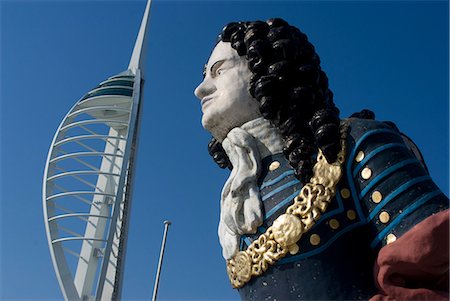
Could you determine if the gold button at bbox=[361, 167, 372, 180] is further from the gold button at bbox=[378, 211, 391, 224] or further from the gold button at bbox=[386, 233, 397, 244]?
the gold button at bbox=[386, 233, 397, 244]

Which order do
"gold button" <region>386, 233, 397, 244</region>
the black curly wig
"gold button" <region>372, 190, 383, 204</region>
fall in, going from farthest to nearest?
1. the black curly wig
2. "gold button" <region>372, 190, 383, 204</region>
3. "gold button" <region>386, 233, 397, 244</region>

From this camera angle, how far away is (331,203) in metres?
3.09

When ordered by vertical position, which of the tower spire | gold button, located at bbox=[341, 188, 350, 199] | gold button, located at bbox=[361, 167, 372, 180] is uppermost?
the tower spire

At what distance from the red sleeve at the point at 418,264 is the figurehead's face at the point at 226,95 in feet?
4.10

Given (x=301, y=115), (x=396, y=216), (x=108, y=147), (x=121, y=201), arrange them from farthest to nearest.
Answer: (x=108, y=147) → (x=121, y=201) → (x=301, y=115) → (x=396, y=216)

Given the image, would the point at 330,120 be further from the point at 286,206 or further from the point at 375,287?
the point at 375,287

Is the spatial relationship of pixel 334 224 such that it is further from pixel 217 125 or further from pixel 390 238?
pixel 217 125

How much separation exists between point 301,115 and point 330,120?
225 millimetres

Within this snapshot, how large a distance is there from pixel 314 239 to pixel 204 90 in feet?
4.11

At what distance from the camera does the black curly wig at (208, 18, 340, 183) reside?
10.6 feet

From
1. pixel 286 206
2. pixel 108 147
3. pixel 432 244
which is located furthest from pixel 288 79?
pixel 108 147

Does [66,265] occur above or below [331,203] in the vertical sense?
above

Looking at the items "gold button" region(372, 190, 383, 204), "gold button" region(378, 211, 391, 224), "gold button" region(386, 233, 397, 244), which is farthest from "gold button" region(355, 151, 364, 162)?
"gold button" region(386, 233, 397, 244)

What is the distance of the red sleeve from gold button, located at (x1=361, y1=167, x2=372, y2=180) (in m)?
0.41
